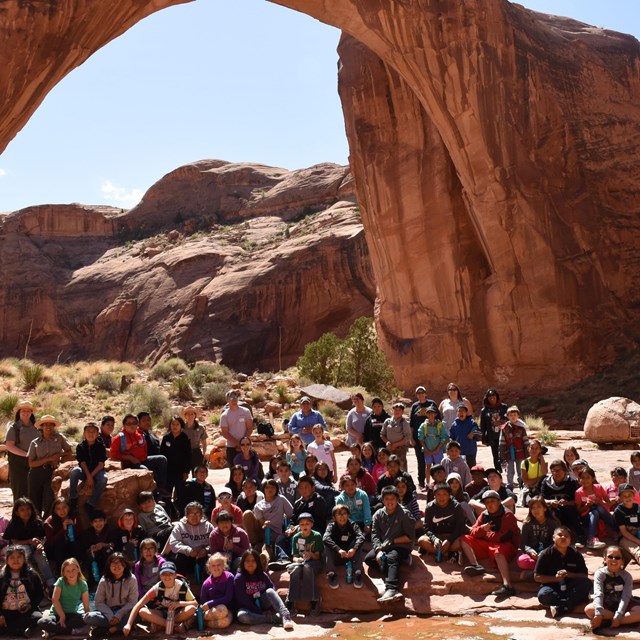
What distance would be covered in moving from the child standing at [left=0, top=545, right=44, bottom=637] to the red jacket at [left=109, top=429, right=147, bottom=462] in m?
2.13

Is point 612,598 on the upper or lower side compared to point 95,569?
upper

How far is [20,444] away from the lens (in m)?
8.77

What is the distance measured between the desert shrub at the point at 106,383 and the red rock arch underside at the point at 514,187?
11.2m

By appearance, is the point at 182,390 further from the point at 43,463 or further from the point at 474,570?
the point at 474,570

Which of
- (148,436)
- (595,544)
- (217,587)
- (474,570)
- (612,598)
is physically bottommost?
(217,587)

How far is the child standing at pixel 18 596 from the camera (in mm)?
6930

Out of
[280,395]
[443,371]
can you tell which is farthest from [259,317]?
[443,371]

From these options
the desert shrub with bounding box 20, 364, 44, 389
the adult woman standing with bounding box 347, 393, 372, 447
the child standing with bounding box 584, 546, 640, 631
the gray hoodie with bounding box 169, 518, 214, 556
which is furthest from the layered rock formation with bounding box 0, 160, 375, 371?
the child standing with bounding box 584, 546, 640, 631

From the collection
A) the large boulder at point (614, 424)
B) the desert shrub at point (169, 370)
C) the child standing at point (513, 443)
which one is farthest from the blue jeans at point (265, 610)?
the desert shrub at point (169, 370)

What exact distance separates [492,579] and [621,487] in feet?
5.87

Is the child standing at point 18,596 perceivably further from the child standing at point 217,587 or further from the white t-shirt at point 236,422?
the white t-shirt at point 236,422

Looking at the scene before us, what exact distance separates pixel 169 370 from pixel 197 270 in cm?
1209

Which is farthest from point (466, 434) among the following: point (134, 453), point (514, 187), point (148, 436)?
point (514, 187)

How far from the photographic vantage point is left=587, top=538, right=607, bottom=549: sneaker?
790 centimetres
